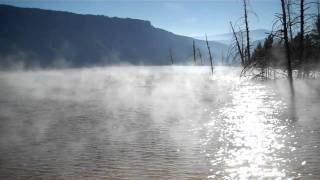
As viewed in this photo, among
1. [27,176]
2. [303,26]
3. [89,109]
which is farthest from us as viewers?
[303,26]

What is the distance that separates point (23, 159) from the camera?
1424 centimetres

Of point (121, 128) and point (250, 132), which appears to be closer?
point (250, 132)

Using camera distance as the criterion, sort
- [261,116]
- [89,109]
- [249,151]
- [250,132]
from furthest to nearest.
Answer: [89,109] → [261,116] → [250,132] → [249,151]

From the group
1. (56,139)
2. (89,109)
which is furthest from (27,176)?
(89,109)

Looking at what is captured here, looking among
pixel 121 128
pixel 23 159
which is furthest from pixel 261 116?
pixel 23 159

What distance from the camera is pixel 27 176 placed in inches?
482

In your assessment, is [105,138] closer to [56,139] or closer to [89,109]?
[56,139]

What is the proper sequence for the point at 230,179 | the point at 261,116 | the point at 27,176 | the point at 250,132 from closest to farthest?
1. the point at 230,179
2. the point at 27,176
3. the point at 250,132
4. the point at 261,116

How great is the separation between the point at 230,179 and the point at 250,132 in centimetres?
661

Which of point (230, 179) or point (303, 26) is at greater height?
point (303, 26)

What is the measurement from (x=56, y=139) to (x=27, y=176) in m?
5.08

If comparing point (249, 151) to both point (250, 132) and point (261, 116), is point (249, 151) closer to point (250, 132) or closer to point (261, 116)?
point (250, 132)

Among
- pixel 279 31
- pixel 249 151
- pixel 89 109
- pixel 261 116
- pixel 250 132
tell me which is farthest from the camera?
pixel 279 31

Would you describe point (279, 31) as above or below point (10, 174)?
above
